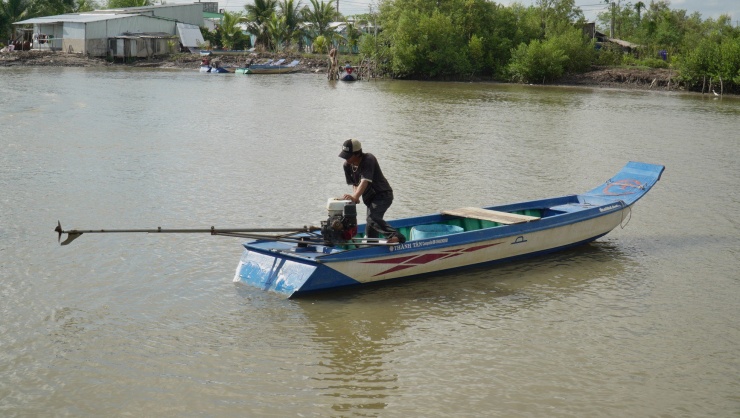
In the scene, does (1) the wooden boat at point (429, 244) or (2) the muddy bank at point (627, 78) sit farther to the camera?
(2) the muddy bank at point (627, 78)

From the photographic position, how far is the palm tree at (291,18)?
222 ft

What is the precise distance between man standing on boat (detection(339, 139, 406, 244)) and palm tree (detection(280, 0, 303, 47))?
60.1m

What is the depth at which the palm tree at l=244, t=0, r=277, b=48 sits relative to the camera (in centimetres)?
6781

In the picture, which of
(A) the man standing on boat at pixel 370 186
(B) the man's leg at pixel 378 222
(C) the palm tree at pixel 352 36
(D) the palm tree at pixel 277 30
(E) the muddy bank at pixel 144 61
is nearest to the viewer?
(A) the man standing on boat at pixel 370 186

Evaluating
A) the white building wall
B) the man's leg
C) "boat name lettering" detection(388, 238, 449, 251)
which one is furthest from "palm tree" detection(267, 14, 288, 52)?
"boat name lettering" detection(388, 238, 449, 251)

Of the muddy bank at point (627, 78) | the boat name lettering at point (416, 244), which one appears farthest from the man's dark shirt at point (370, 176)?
the muddy bank at point (627, 78)

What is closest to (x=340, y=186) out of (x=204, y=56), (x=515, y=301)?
(x=515, y=301)

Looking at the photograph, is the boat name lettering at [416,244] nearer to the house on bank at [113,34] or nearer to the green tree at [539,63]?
the green tree at [539,63]

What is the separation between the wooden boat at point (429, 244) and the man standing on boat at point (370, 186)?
0.23 meters

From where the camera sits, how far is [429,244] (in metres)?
9.53

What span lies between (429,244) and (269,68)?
5030 cm

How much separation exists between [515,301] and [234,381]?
12.6 ft

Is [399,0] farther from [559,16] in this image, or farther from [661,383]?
[661,383]

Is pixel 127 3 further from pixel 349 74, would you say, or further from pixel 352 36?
pixel 349 74
